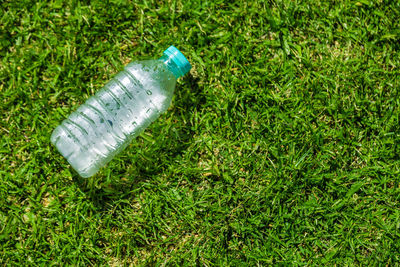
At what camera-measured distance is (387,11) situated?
311 centimetres

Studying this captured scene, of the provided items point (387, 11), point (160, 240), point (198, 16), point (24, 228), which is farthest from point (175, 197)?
point (387, 11)

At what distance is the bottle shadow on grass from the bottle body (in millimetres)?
86

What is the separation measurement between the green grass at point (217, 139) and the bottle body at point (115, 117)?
0.27ft

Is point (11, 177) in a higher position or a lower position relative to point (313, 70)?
higher

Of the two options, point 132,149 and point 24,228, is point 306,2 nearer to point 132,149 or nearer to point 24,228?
point 132,149

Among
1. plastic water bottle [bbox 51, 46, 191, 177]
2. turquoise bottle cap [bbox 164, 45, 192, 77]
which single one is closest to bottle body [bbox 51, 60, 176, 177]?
plastic water bottle [bbox 51, 46, 191, 177]

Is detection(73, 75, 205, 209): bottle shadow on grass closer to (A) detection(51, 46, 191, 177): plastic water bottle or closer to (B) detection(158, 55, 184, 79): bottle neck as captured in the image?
(A) detection(51, 46, 191, 177): plastic water bottle

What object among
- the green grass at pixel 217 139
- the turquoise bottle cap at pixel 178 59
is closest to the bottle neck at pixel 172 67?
the turquoise bottle cap at pixel 178 59

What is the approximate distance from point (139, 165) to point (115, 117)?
1.28ft

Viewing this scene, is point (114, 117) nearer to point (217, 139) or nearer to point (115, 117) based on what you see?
point (115, 117)

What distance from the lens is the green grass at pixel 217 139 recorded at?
288 cm

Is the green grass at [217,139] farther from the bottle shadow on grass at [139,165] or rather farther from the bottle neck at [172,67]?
the bottle neck at [172,67]

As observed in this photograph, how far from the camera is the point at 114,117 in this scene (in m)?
2.93

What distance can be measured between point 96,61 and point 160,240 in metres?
Answer: 1.43
